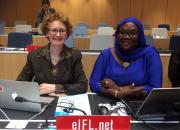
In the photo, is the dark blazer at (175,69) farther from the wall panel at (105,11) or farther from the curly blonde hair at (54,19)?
the wall panel at (105,11)

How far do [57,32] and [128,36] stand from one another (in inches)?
22.4

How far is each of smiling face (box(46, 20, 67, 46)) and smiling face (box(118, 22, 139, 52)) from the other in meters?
0.46

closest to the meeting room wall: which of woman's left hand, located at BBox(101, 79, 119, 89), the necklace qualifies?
the necklace

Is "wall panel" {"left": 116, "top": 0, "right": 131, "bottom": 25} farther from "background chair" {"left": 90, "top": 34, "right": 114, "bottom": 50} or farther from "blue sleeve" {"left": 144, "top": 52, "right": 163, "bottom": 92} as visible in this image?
"blue sleeve" {"left": 144, "top": 52, "right": 163, "bottom": 92}

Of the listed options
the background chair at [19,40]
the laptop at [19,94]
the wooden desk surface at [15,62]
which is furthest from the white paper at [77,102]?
the background chair at [19,40]

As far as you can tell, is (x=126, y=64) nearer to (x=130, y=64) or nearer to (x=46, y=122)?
(x=130, y=64)

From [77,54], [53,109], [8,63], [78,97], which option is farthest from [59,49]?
[8,63]

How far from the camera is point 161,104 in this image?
5.47 feet

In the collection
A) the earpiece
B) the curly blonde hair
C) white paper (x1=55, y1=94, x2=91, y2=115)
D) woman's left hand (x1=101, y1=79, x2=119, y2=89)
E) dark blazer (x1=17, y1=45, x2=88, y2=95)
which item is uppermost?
the curly blonde hair

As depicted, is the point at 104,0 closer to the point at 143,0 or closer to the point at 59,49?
the point at 143,0

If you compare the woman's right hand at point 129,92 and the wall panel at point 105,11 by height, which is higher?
the wall panel at point 105,11

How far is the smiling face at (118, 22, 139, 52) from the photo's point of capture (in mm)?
2426

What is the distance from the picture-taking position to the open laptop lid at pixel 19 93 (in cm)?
169

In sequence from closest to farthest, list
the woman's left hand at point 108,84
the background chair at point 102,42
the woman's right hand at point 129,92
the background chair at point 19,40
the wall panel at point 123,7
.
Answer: the woman's right hand at point 129,92, the woman's left hand at point 108,84, the background chair at point 102,42, the background chair at point 19,40, the wall panel at point 123,7
